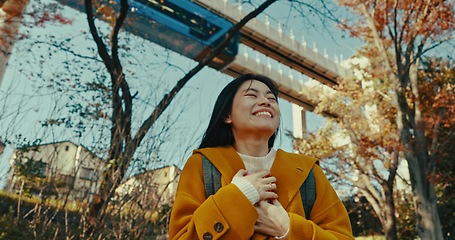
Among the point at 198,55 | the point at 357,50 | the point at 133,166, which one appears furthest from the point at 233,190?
the point at 357,50

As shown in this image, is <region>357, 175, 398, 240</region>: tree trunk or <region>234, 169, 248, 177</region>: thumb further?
<region>357, 175, 398, 240</region>: tree trunk

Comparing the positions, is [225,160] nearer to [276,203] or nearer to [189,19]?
[276,203]

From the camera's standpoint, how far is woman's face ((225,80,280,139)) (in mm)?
1659

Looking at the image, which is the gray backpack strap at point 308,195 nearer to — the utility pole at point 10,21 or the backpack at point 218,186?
the backpack at point 218,186

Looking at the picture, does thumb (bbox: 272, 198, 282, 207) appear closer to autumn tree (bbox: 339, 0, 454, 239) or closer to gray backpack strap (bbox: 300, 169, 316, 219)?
gray backpack strap (bbox: 300, 169, 316, 219)

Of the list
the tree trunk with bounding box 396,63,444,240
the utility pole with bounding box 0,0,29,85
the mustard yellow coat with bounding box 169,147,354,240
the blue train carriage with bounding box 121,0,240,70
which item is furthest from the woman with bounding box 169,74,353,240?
the tree trunk with bounding box 396,63,444,240

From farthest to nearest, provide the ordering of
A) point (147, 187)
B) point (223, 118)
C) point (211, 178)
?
point (147, 187) < point (223, 118) < point (211, 178)

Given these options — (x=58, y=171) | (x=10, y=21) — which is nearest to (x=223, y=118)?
(x=58, y=171)

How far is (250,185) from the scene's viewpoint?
4.58 feet

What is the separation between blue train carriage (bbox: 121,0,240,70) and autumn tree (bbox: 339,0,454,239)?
3340 mm

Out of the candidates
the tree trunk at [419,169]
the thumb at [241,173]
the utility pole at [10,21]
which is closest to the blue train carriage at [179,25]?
the utility pole at [10,21]

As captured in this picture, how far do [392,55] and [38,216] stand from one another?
868cm

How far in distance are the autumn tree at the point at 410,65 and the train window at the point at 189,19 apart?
3.38 m

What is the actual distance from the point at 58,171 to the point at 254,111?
3.34 m
